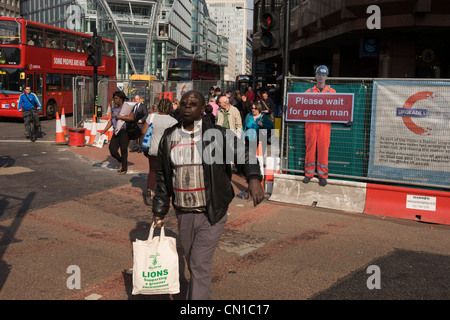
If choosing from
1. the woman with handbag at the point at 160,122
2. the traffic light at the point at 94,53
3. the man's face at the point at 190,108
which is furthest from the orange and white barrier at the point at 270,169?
the traffic light at the point at 94,53

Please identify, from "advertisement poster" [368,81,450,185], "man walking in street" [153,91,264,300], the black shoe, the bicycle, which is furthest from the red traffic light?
the bicycle

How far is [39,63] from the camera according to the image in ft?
77.2

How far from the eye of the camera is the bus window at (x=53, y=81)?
24469mm

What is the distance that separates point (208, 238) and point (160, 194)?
0.60 m

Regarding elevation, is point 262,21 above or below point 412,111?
above

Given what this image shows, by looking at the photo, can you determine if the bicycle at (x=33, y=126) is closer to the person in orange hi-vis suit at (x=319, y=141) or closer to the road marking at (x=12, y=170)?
the road marking at (x=12, y=170)

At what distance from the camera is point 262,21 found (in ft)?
31.2

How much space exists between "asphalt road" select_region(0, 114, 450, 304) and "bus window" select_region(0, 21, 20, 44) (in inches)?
572

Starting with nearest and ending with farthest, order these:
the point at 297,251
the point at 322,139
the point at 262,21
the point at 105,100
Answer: the point at 297,251 → the point at 322,139 → the point at 262,21 → the point at 105,100

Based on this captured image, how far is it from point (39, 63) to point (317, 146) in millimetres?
18974

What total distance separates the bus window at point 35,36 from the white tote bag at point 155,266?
21.6m
